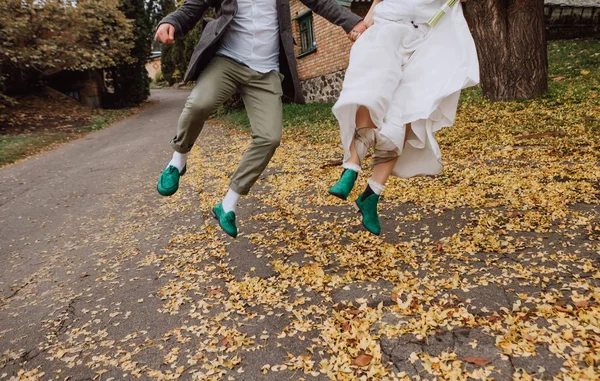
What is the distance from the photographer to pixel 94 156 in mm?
10375

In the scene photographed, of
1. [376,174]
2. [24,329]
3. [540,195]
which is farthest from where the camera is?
[540,195]

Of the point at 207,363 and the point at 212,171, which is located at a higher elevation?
the point at 207,363

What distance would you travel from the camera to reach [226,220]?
3.29 metres

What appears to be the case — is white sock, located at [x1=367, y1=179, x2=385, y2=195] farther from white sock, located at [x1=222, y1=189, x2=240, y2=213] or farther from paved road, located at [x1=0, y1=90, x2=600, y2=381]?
white sock, located at [x1=222, y1=189, x2=240, y2=213]

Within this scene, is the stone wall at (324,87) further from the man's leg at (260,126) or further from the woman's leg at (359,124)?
the woman's leg at (359,124)

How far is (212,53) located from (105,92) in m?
21.4

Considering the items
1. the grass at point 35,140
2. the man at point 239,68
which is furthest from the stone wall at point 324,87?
the man at point 239,68

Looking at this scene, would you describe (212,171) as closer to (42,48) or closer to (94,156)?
(94,156)

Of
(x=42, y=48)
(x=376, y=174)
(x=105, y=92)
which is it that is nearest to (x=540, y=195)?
(x=376, y=174)

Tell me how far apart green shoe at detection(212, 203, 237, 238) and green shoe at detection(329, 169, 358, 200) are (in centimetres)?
83

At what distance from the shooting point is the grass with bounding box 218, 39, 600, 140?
296 inches

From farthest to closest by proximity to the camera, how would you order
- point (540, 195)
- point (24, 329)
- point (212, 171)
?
point (212, 171), point (540, 195), point (24, 329)

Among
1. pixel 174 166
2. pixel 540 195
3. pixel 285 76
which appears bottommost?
pixel 540 195

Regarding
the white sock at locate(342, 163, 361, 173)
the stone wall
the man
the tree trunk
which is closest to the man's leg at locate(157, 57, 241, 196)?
the man
